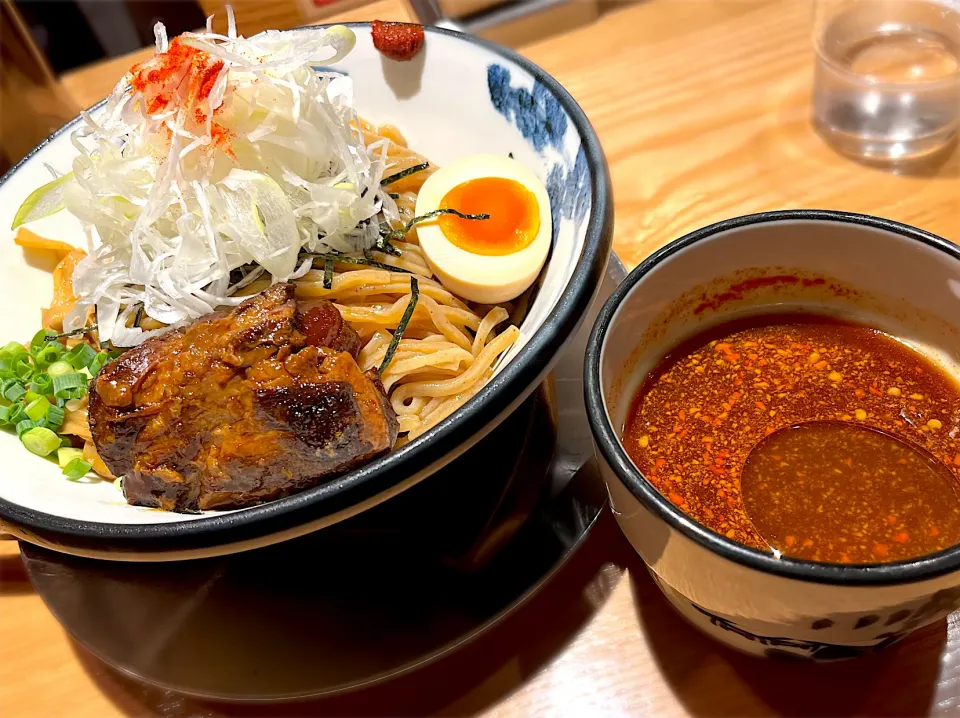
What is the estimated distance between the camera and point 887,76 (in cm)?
227

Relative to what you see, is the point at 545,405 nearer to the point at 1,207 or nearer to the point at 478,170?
the point at 478,170

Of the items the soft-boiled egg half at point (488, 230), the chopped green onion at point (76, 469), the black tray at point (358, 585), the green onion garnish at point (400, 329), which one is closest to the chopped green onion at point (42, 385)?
the chopped green onion at point (76, 469)

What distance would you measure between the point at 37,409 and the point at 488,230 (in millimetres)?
1069

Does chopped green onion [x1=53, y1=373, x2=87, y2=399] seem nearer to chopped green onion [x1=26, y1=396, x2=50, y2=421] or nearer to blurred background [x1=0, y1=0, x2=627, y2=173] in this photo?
chopped green onion [x1=26, y1=396, x2=50, y2=421]

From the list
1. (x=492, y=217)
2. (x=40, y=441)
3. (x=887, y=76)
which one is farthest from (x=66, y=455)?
(x=887, y=76)

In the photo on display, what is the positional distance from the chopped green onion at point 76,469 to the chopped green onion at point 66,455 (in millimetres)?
25

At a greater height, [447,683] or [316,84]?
[316,84]

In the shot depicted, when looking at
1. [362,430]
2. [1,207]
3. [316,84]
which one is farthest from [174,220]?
[362,430]

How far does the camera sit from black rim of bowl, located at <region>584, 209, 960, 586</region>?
899mm

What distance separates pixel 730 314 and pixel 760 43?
1.60 meters

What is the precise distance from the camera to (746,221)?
132 cm

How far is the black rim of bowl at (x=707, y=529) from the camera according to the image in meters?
0.90

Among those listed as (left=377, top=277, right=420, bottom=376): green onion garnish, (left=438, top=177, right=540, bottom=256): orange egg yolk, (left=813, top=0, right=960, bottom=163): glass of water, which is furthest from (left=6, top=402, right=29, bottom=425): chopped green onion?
(left=813, top=0, right=960, bottom=163): glass of water

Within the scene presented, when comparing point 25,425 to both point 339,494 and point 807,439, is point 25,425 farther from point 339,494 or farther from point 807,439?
point 807,439
